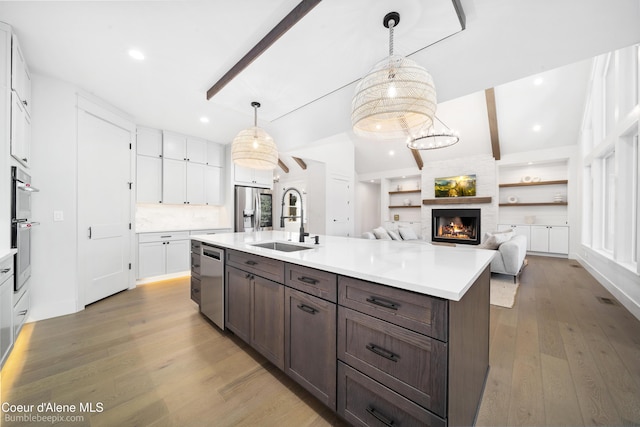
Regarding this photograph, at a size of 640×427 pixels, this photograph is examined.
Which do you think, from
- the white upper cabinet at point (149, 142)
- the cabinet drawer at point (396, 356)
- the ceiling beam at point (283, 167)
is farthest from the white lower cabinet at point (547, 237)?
the white upper cabinet at point (149, 142)

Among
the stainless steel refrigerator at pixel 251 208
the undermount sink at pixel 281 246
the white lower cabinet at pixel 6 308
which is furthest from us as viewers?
the stainless steel refrigerator at pixel 251 208

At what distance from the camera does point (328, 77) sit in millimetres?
2641

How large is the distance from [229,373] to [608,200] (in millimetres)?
6437

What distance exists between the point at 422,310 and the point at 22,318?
3.42 meters

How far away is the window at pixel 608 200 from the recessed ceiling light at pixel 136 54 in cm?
682

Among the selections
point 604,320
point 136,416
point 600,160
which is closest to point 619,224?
point 604,320

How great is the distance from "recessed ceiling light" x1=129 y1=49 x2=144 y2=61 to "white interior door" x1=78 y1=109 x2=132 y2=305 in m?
1.23

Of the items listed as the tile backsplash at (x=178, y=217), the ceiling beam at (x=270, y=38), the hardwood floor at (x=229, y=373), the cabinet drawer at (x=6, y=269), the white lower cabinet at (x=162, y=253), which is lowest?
the hardwood floor at (x=229, y=373)

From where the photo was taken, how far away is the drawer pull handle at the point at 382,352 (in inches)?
42.0

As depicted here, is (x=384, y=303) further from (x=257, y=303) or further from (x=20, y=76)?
(x=20, y=76)

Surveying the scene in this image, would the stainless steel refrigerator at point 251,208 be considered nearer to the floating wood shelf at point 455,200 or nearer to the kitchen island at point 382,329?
the kitchen island at point 382,329

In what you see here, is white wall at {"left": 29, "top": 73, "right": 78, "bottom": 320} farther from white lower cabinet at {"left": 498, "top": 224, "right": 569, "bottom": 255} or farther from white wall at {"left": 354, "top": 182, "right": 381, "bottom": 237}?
white lower cabinet at {"left": 498, "top": 224, "right": 569, "bottom": 255}

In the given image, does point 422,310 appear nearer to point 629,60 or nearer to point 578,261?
point 629,60

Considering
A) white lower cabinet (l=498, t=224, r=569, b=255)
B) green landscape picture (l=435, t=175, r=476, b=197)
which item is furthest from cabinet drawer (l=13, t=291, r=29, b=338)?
white lower cabinet (l=498, t=224, r=569, b=255)
